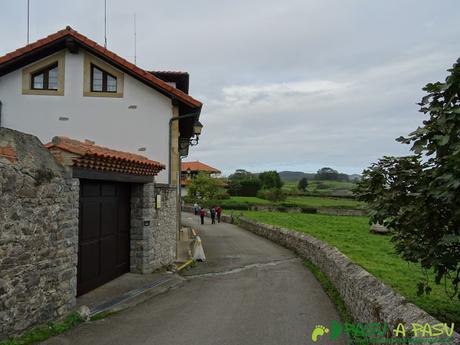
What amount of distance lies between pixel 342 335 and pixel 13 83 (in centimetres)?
1301

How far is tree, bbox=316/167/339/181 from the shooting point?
13898cm

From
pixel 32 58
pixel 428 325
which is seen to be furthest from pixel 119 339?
pixel 32 58

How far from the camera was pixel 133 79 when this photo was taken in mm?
13562

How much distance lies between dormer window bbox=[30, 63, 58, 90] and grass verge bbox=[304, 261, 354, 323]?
1071 centimetres

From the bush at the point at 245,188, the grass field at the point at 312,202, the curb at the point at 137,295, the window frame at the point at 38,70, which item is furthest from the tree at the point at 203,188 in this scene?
the curb at the point at 137,295

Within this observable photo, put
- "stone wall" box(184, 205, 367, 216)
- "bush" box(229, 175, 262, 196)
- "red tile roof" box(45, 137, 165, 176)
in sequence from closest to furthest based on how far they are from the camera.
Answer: "red tile roof" box(45, 137, 165, 176), "stone wall" box(184, 205, 367, 216), "bush" box(229, 175, 262, 196)

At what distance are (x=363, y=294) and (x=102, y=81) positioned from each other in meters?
11.4

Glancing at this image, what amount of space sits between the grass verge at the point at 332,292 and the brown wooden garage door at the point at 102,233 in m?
5.27

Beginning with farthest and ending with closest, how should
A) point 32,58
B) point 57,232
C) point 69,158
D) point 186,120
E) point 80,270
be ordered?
point 186,120 → point 32,58 → point 80,270 → point 69,158 → point 57,232

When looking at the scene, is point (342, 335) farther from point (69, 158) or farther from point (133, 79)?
point (133, 79)

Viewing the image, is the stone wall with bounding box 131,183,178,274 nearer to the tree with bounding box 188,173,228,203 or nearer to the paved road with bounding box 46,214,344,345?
the paved road with bounding box 46,214,344,345

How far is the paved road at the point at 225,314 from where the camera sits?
6121 millimetres
